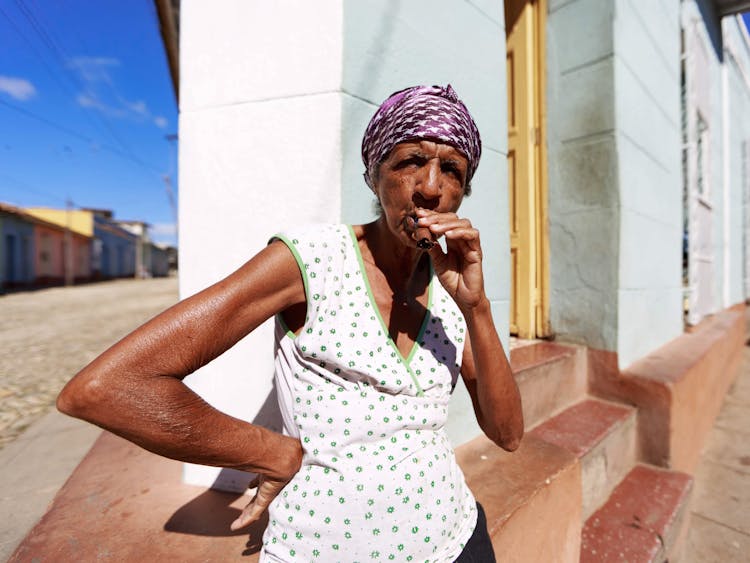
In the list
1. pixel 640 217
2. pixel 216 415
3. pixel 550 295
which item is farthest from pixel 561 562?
pixel 640 217

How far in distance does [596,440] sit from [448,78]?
88.6 inches

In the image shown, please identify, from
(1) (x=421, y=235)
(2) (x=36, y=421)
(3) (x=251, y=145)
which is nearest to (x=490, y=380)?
(1) (x=421, y=235)

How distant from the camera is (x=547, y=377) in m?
2.77

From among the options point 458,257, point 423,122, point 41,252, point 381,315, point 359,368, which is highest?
point 41,252

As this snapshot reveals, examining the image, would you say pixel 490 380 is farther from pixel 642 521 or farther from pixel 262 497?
pixel 642 521

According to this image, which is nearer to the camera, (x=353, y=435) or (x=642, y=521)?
(x=353, y=435)

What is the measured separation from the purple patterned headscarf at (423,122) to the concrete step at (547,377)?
1712mm

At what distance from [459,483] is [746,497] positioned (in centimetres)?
322

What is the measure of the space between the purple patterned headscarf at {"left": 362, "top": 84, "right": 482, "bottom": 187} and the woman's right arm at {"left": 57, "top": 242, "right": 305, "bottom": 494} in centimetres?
39

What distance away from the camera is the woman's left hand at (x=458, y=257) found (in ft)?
3.29

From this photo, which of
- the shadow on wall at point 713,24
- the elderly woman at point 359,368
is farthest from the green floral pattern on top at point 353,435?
the shadow on wall at point 713,24

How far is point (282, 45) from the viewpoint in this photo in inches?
63.8

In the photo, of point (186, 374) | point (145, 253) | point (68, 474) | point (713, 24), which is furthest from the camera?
point (145, 253)

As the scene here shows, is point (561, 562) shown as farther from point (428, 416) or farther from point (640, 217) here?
point (640, 217)
